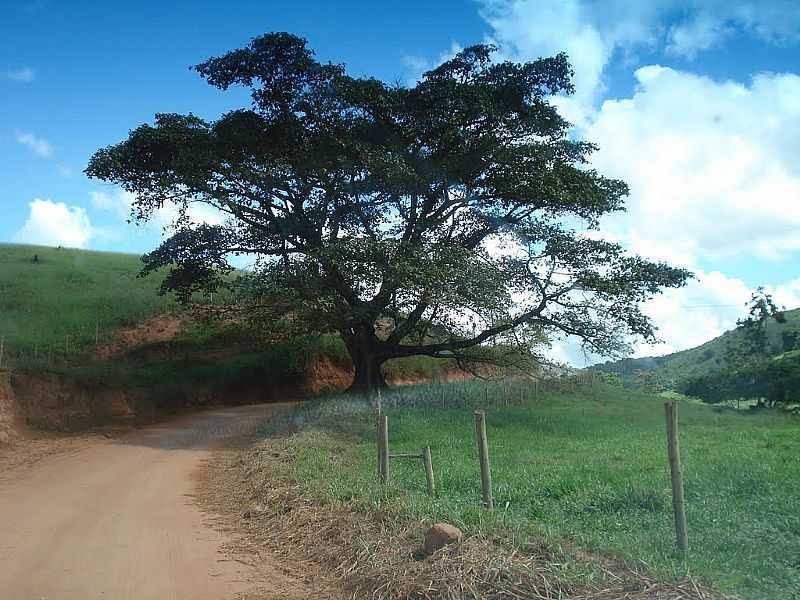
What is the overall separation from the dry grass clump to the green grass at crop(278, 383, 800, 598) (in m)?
0.27

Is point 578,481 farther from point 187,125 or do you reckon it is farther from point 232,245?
point 187,125

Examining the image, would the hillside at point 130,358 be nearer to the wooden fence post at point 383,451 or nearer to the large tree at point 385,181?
the large tree at point 385,181

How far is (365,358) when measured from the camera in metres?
23.0

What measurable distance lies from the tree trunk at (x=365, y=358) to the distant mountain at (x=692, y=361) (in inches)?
332

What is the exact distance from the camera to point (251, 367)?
29.7 m

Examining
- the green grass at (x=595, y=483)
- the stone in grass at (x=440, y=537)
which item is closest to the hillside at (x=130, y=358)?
the green grass at (x=595, y=483)

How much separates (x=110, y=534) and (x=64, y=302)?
95.8ft

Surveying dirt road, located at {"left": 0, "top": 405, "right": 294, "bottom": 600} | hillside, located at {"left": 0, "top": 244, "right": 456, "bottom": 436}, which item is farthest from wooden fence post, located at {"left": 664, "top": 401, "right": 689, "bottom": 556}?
hillside, located at {"left": 0, "top": 244, "right": 456, "bottom": 436}

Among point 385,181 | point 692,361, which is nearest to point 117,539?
point 385,181

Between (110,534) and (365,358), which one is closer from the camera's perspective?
(110,534)

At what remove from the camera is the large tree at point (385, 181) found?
19.7 metres

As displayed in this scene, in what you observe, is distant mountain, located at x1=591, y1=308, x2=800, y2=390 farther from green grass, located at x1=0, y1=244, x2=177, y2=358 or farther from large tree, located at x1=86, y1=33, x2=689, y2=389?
green grass, located at x1=0, y1=244, x2=177, y2=358

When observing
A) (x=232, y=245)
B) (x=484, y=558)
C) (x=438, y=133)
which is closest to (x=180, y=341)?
(x=232, y=245)

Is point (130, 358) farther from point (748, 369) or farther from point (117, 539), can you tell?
point (748, 369)
